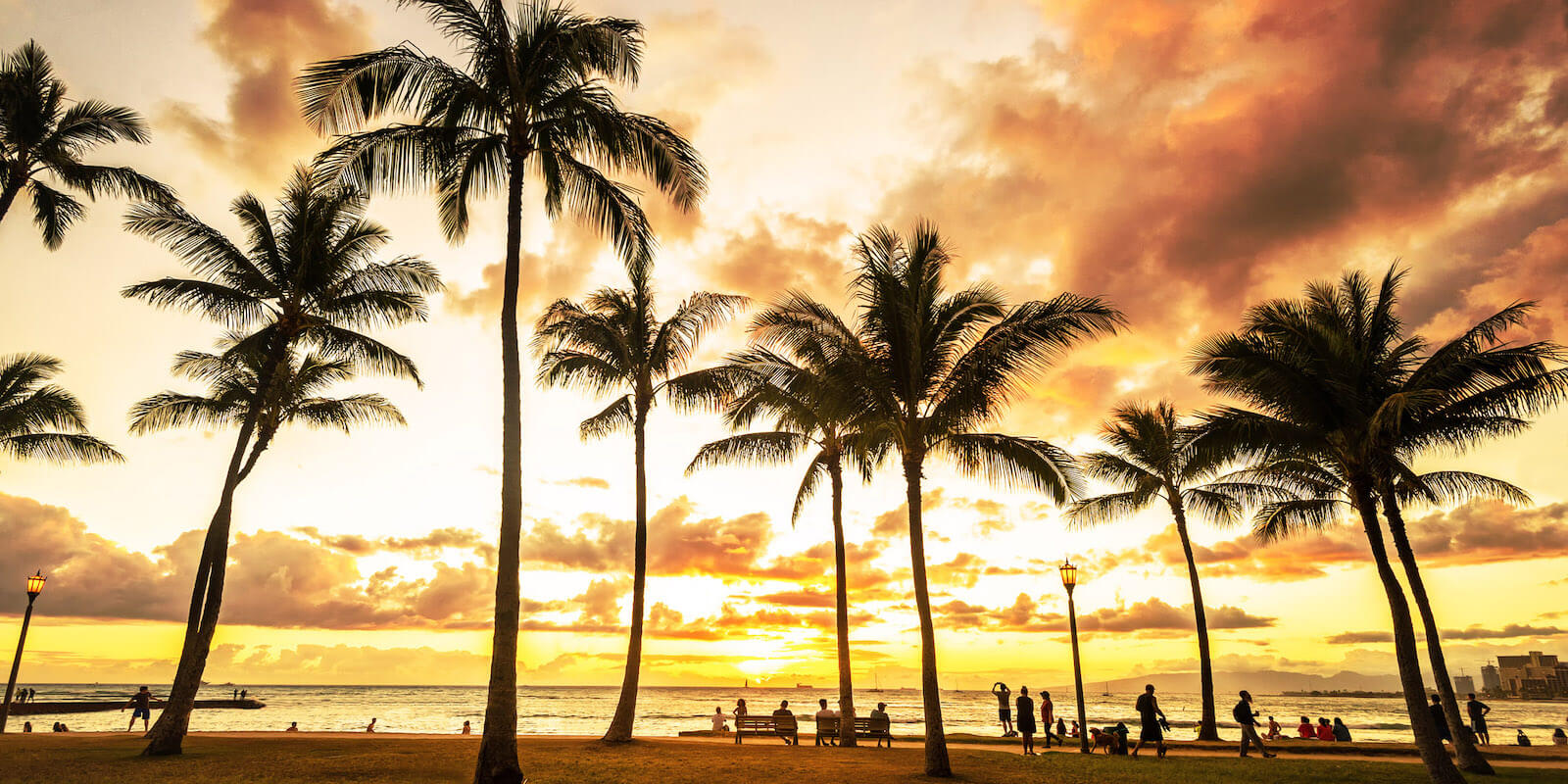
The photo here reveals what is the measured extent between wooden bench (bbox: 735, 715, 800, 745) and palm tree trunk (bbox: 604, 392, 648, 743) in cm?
307

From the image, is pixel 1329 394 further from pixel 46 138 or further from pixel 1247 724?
pixel 46 138

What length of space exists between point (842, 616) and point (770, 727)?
404cm

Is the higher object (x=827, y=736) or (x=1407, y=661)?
(x=1407, y=661)

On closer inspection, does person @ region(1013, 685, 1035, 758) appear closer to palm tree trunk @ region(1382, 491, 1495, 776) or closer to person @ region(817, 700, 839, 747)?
person @ region(817, 700, 839, 747)

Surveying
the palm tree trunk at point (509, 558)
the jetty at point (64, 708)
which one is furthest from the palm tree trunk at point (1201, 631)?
the jetty at point (64, 708)

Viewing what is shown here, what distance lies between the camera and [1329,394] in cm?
1416

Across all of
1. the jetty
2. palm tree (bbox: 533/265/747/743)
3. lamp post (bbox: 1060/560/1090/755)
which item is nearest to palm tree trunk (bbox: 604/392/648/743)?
palm tree (bbox: 533/265/747/743)

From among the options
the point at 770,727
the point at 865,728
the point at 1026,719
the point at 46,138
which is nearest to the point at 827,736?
the point at 865,728

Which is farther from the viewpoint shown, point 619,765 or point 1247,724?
point 1247,724

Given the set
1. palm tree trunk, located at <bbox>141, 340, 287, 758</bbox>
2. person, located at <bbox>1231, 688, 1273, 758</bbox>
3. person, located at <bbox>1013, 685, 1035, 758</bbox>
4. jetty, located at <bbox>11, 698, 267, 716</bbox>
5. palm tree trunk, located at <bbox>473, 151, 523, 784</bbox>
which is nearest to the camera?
palm tree trunk, located at <bbox>473, 151, 523, 784</bbox>

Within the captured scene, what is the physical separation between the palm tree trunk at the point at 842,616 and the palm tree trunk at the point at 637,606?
511 cm

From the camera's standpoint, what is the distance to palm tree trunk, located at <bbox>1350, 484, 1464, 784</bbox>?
492 inches

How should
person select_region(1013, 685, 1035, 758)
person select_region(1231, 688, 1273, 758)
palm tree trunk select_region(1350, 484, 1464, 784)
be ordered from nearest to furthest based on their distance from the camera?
palm tree trunk select_region(1350, 484, 1464, 784) < person select_region(1231, 688, 1273, 758) < person select_region(1013, 685, 1035, 758)

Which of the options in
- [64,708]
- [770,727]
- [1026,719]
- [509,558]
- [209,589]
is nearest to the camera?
[509,558]
